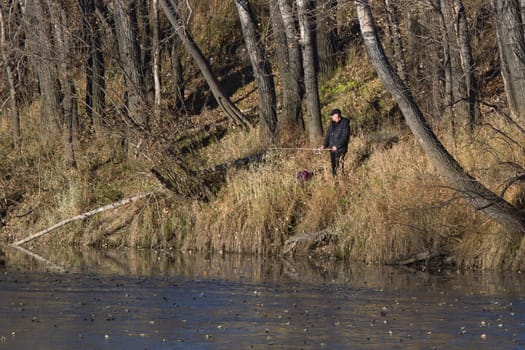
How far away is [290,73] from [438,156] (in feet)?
34.8

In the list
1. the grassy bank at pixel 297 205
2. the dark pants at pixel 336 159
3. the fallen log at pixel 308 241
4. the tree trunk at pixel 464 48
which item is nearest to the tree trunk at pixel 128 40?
the grassy bank at pixel 297 205

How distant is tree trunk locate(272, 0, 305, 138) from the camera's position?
28312 mm

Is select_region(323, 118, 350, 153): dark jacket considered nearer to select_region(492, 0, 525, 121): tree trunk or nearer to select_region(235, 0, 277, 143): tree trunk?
select_region(492, 0, 525, 121): tree trunk

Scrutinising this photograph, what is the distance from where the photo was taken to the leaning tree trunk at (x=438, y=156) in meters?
19.0

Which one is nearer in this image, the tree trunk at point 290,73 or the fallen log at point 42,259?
the fallen log at point 42,259

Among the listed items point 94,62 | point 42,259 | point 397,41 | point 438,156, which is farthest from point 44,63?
point 438,156

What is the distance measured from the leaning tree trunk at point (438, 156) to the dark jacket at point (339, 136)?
15.5 feet

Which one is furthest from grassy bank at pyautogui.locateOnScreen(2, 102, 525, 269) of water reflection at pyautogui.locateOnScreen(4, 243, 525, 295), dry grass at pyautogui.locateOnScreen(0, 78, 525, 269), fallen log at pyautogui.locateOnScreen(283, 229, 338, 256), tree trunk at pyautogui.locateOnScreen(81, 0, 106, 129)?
tree trunk at pyautogui.locateOnScreen(81, 0, 106, 129)

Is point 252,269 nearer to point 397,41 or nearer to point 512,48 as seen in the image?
point 512,48

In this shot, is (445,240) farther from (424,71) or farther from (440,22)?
(424,71)

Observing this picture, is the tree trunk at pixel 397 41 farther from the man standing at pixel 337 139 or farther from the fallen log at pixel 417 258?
the fallen log at pixel 417 258

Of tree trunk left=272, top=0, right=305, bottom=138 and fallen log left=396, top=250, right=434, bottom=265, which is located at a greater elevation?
tree trunk left=272, top=0, right=305, bottom=138

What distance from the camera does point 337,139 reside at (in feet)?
79.1

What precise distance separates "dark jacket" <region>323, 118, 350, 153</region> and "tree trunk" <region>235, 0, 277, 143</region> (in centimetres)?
398
